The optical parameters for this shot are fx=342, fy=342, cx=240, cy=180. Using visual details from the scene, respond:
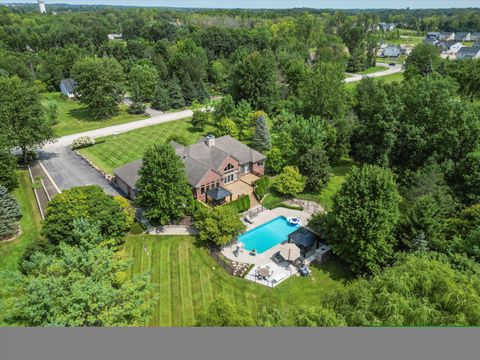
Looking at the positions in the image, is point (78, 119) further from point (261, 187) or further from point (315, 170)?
point (315, 170)

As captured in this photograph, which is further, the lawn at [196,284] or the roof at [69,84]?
the roof at [69,84]

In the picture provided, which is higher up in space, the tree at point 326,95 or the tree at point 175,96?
the tree at point 326,95

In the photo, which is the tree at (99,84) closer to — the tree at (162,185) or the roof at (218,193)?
the tree at (162,185)

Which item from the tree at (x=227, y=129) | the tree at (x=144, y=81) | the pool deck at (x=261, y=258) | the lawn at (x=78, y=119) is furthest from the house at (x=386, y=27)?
the pool deck at (x=261, y=258)

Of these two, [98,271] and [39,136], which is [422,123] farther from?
[39,136]

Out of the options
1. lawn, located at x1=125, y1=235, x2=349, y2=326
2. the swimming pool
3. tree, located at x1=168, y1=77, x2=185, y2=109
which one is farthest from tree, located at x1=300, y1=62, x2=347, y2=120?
lawn, located at x1=125, y1=235, x2=349, y2=326

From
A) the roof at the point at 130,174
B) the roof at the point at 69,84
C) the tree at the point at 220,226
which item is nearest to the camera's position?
the tree at the point at 220,226

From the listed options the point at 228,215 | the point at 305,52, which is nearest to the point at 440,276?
the point at 228,215
